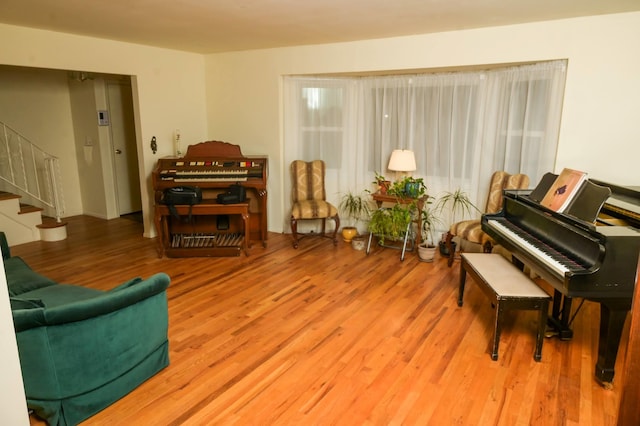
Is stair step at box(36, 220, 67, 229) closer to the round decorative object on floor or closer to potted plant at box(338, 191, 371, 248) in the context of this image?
the round decorative object on floor

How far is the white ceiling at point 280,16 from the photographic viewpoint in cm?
310

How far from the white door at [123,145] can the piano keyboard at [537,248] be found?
5379 millimetres

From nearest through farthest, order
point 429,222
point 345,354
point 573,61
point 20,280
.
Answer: point 345,354 → point 20,280 → point 573,61 → point 429,222

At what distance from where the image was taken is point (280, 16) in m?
3.48

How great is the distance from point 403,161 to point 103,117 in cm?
436

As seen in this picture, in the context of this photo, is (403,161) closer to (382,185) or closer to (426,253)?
(382,185)

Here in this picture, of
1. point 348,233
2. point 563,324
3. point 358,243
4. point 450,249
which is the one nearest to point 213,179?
point 348,233

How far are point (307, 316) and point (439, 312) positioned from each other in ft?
3.38

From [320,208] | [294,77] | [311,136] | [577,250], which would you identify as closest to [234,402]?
[577,250]

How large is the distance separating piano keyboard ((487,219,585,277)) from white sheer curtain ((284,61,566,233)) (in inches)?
46.0

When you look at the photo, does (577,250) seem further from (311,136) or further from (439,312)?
(311,136)

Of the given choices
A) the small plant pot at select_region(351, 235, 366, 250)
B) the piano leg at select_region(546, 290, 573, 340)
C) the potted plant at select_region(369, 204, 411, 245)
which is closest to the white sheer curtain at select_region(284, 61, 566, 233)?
the potted plant at select_region(369, 204, 411, 245)

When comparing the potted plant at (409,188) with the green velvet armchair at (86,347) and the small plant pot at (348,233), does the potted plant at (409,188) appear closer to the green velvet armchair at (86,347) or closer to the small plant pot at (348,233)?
the small plant pot at (348,233)

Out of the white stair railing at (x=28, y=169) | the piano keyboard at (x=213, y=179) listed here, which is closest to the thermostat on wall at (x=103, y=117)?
the white stair railing at (x=28, y=169)
